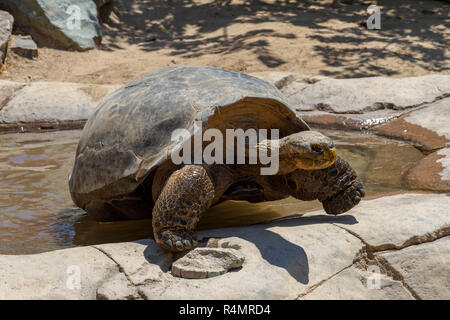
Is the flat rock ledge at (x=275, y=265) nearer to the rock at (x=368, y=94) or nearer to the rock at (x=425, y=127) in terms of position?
the rock at (x=425, y=127)

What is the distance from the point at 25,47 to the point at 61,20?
1.17 m

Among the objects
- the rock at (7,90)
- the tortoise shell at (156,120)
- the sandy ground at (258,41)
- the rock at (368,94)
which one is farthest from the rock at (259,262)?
the sandy ground at (258,41)

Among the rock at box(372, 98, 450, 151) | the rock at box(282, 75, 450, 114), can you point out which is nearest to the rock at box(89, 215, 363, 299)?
the rock at box(372, 98, 450, 151)

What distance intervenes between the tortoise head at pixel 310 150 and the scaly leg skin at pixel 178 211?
492 mm

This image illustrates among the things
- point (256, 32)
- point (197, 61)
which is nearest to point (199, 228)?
point (197, 61)

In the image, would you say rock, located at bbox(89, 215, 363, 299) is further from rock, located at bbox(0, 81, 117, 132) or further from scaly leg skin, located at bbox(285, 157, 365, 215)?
rock, located at bbox(0, 81, 117, 132)

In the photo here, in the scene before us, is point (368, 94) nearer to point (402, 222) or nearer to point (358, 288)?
point (402, 222)

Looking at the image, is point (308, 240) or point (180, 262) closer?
point (180, 262)

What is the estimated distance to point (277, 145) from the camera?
2.95m

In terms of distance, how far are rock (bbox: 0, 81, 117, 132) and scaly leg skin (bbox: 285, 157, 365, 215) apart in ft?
13.7

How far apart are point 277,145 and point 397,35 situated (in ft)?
27.1

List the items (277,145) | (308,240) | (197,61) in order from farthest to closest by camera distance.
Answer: (197,61), (277,145), (308,240)

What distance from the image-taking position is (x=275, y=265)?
251cm
